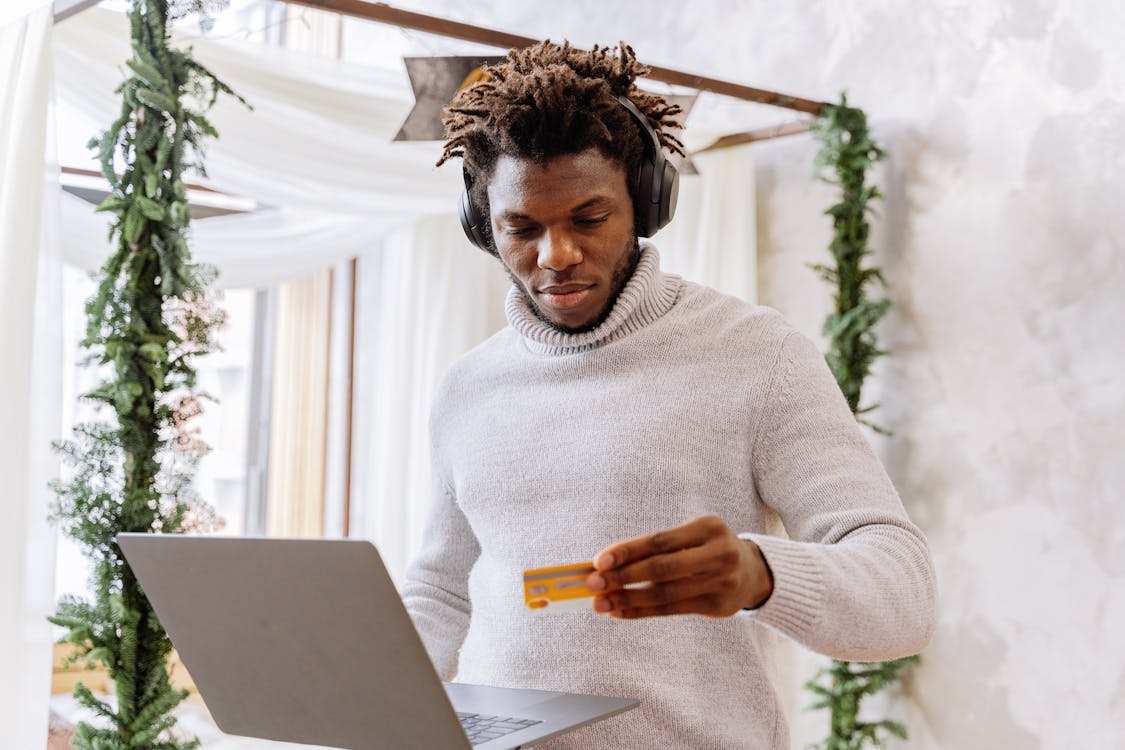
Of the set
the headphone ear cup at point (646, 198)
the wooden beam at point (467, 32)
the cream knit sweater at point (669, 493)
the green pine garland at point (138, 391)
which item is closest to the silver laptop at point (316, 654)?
the cream knit sweater at point (669, 493)

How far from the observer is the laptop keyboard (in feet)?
2.90

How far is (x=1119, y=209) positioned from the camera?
2533 mm

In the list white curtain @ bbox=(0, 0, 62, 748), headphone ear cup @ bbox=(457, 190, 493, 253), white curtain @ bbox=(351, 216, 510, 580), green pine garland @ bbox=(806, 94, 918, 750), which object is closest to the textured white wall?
green pine garland @ bbox=(806, 94, 918, 750)

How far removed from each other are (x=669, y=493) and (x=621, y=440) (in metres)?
0.07

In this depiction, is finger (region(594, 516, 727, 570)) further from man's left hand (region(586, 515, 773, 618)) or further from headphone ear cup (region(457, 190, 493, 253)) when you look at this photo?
headphone ear cup (region(457, 190, 493, 253))

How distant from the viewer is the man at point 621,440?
104 cm

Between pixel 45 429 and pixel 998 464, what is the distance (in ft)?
6.83

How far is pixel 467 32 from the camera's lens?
2.54m

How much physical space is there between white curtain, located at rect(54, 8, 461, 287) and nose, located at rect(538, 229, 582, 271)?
65.1 inches

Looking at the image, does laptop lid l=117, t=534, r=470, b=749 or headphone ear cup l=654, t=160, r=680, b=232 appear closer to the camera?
laptop lid l=117, t=534, r=470, b=749

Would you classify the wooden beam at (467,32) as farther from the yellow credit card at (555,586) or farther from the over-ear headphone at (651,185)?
the yellow credit card at (555,586)

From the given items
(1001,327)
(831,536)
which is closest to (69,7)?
(831,536)

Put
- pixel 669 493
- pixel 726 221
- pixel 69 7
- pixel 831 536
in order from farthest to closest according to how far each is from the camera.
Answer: pixel 726 221 < pixel 69 7 < pixel 669 493 < pixel 831 536

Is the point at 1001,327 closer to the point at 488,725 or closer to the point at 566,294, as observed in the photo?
the point at 566,294
